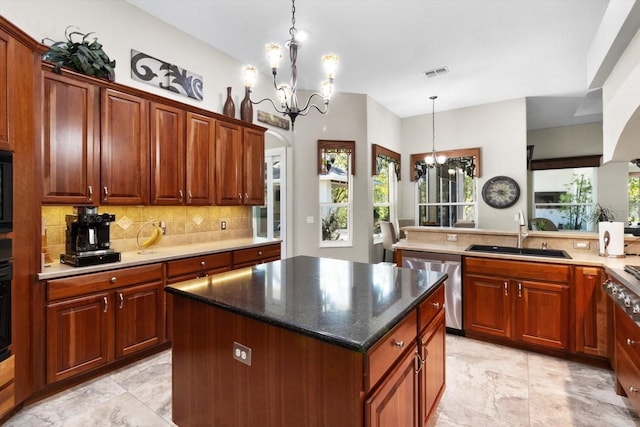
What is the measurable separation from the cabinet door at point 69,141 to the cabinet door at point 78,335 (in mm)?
792

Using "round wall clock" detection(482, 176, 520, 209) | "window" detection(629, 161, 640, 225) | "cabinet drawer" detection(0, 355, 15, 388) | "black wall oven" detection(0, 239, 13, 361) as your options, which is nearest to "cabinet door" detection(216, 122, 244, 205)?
"black wall oven" detection(0, 239, 13, 361)

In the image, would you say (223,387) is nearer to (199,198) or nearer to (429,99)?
(199,198)

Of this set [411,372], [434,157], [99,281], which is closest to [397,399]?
[411,372]

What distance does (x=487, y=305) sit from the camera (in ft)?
9.90

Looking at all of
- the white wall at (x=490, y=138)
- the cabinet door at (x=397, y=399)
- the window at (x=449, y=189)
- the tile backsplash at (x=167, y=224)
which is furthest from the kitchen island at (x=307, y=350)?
the window at (x=449, y=189)

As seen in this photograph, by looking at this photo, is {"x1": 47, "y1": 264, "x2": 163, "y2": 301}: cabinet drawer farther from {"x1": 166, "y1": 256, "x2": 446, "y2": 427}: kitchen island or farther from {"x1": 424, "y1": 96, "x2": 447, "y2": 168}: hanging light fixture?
{"x1": 424, "y1": 96, "x2": 447, "y2": 168}: hanging light fixture

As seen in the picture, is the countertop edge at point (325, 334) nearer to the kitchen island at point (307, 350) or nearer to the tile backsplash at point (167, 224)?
the kitchen island at point (307, 350)

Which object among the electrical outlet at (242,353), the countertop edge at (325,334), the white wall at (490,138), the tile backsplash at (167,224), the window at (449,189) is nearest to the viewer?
the countertop edge at (325,334)

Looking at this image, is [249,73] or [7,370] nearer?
[7,370]

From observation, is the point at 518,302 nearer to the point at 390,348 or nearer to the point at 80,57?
the point at 390,348

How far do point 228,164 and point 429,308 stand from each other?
2821 mm

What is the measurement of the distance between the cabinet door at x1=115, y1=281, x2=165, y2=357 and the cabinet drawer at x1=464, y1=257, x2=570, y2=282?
2.87m

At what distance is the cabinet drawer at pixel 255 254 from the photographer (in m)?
3.47

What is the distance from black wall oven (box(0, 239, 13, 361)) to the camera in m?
1.84
